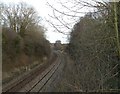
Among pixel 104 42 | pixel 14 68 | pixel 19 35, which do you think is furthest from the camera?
pixel 19 35

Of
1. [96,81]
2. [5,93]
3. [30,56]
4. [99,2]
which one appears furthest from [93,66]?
[30,56]

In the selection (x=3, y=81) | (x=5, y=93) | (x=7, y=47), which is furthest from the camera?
(x=7, y=47)

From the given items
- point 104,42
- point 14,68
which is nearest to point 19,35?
point 14,68

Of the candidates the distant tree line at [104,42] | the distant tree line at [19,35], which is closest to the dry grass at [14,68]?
the distant tree line at [19,35]

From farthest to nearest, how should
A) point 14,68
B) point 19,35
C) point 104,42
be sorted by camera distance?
point 19,35 → point 14,68 → point 104,42

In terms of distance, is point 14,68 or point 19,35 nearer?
point 14,68

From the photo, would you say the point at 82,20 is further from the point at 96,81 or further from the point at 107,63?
the point at 96,81

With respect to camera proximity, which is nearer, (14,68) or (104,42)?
(104,42)

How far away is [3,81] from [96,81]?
1642 cm

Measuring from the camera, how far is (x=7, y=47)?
30391mm

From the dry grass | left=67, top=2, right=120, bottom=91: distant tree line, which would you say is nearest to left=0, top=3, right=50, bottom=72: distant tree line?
the dry grass

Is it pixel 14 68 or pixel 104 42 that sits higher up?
pixel 104 42

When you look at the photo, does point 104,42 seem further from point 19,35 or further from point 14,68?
point 19,35

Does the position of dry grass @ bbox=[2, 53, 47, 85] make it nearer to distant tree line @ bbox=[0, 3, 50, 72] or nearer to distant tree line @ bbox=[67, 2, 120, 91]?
distant tree line @ bbox=[0, 3, 50, 72]
